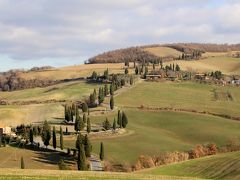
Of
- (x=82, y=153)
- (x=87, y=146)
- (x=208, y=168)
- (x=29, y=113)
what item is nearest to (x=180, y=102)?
(x=29, y=113)

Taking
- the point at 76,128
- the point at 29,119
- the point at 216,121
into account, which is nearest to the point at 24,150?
the point at 76,128

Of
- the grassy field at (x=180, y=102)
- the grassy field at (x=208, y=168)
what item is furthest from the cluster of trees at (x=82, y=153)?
the grassy field at (x=180, y=102)

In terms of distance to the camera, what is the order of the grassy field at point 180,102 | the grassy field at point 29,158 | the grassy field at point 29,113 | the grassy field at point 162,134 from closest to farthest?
the grassy field at point 29,158 < the grassy field at point 162,134 < the grassy field at point 29,113 < the grassy field at point 180,102

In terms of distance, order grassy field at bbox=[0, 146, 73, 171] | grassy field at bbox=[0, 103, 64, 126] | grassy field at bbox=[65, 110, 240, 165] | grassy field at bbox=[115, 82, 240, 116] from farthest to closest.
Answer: grassy field at bbox=[115, 82, 240, 116] < grassy field at bbox=[0, 103, 64, 126] < grassy field at bbox=[65, 110, 240, 165] < grassy field at bbox=[0, 146, 73, 171]

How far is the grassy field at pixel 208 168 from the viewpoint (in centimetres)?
6247

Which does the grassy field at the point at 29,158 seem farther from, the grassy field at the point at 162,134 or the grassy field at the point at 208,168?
the grassy field at the point at 208,168

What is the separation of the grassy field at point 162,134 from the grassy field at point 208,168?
3001cm

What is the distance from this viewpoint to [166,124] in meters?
148

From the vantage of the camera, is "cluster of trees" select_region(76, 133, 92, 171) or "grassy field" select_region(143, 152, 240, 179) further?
"cluster of trees" select_region(76, 133, 92, 171)

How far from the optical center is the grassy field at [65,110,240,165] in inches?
4424

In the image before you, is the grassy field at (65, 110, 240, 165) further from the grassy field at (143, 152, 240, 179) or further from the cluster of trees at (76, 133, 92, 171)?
the grassy field at (143, 152, 240, 179)

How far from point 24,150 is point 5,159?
11.5 m

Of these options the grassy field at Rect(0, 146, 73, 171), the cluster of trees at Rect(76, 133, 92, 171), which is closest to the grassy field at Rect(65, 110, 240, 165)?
the cluster of trees at Rect(76, 133, 92, 171)

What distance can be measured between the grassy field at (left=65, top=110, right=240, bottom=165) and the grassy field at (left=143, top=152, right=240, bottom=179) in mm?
30007
